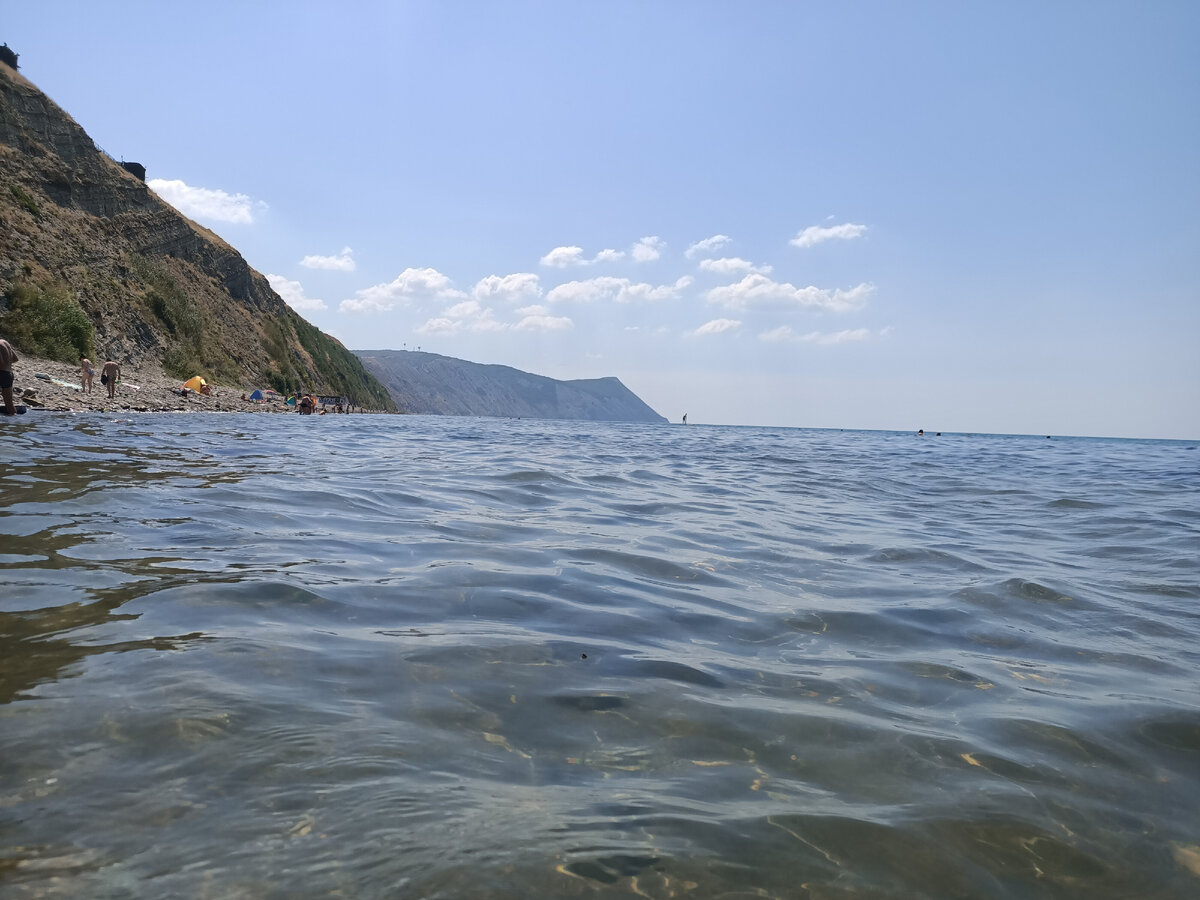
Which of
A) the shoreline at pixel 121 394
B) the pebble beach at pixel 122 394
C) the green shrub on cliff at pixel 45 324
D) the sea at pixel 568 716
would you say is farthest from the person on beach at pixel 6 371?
the green shrub on cliff at pixel 45 324

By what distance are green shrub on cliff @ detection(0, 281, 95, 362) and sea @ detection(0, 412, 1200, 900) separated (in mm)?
36183

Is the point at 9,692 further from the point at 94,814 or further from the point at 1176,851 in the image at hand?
the point at 1176,851

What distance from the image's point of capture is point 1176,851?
2238 millimetres

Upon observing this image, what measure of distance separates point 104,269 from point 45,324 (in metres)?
16.3

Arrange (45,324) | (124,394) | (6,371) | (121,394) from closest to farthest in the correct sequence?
(6,371) < (121,394) < (124,394) < (45,324)

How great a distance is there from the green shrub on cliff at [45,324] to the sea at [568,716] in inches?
1425

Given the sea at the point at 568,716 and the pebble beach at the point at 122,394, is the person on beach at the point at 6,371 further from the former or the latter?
the sea at the point at 568,716

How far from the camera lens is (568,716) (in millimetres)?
2959

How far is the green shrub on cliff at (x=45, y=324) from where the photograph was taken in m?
35.1

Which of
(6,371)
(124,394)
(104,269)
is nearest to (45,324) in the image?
(124,394)

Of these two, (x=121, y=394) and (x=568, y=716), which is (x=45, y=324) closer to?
(x=121, y=394)

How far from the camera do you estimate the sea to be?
1.97 meters

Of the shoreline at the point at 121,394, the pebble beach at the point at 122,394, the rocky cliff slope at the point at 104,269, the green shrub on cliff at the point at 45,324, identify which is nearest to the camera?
the shoreline at the point at 121,394

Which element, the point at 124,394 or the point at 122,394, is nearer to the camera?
the point at 122,394
